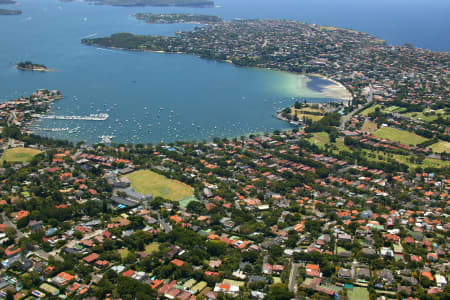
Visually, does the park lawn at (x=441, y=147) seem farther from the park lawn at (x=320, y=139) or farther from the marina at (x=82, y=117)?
the marina at (x=82, y=117)

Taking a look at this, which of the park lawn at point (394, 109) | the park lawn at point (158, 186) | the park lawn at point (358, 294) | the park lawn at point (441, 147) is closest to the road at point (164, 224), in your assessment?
the park lawn at point (158, 186)

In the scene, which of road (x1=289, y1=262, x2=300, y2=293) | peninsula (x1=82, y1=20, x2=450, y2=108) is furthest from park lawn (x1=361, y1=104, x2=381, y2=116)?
road (x1=289, y1=262, x2=300, y2=293)

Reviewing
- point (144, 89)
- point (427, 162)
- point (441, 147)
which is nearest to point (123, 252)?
point (427, 162)

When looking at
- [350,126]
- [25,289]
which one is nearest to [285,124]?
[350,126]

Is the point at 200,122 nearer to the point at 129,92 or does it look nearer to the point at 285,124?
the point at 285,124

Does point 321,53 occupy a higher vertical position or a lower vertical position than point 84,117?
higher

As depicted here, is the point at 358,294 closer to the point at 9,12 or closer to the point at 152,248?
the point at 152,248
